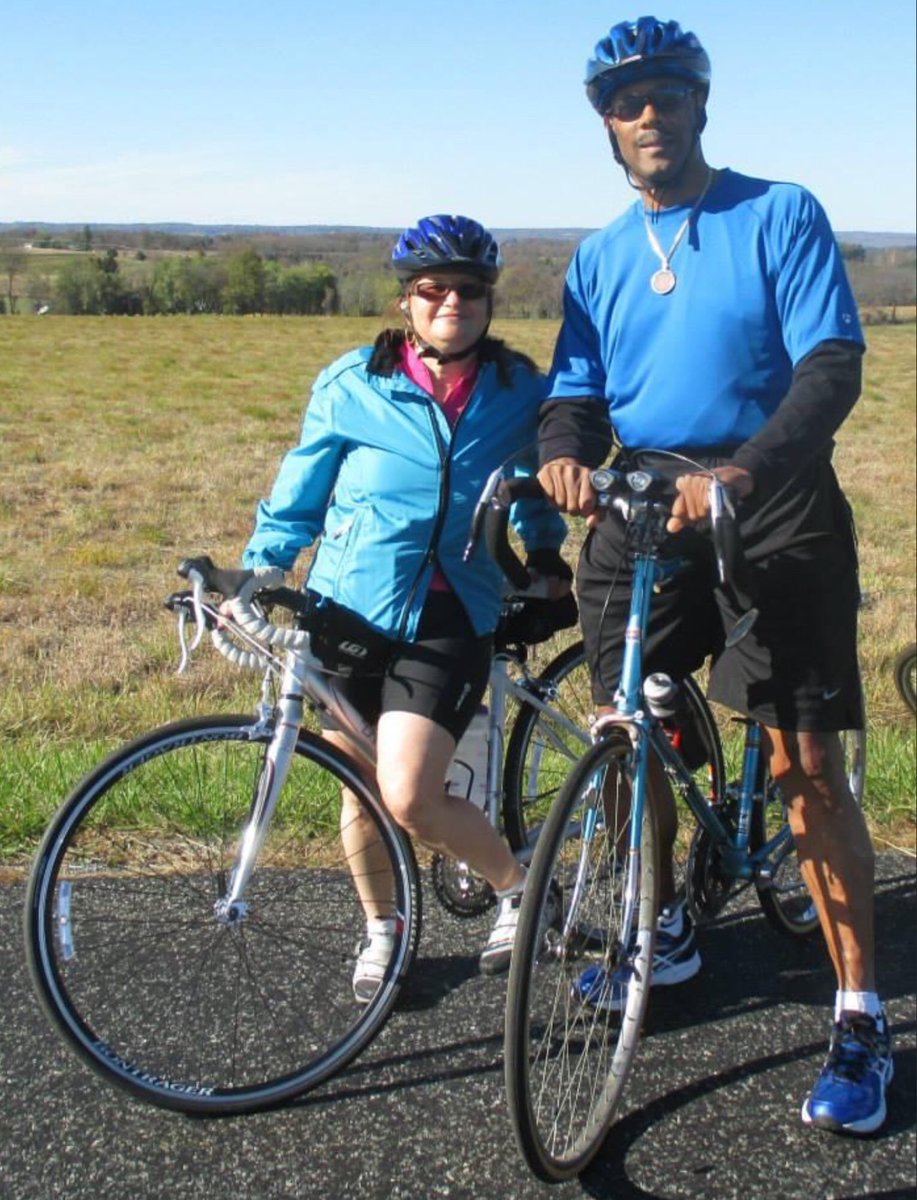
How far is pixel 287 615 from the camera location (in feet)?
26.5

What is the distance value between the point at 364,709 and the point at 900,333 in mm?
58216

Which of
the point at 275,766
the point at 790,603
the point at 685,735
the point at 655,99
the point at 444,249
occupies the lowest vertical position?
the point at 685,735

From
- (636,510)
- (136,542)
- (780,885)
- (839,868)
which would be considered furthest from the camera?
(136,542)

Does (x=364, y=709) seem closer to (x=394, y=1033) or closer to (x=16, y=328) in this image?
(x=394, y=1033)

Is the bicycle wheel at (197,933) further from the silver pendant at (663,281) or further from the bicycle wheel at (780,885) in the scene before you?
the silver pendant at (663,281)

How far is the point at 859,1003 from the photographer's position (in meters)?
3.06

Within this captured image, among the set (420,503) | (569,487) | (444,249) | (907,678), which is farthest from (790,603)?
(907,678)

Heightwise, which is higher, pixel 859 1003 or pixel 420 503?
pixel 420 503

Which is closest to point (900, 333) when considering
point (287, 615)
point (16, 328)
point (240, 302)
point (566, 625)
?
point (240, 302)

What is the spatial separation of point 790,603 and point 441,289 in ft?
3.61

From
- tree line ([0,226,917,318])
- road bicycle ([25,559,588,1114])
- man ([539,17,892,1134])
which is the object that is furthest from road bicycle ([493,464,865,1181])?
tree line ([0,226,917,318])

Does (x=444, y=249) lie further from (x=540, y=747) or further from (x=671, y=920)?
(x=671, y=920)

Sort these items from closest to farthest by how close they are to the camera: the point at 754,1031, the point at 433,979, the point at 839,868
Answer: the point at 839,868
the point at 754,1031
the point at 433,979

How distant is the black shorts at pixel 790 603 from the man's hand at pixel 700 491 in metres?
0.22
